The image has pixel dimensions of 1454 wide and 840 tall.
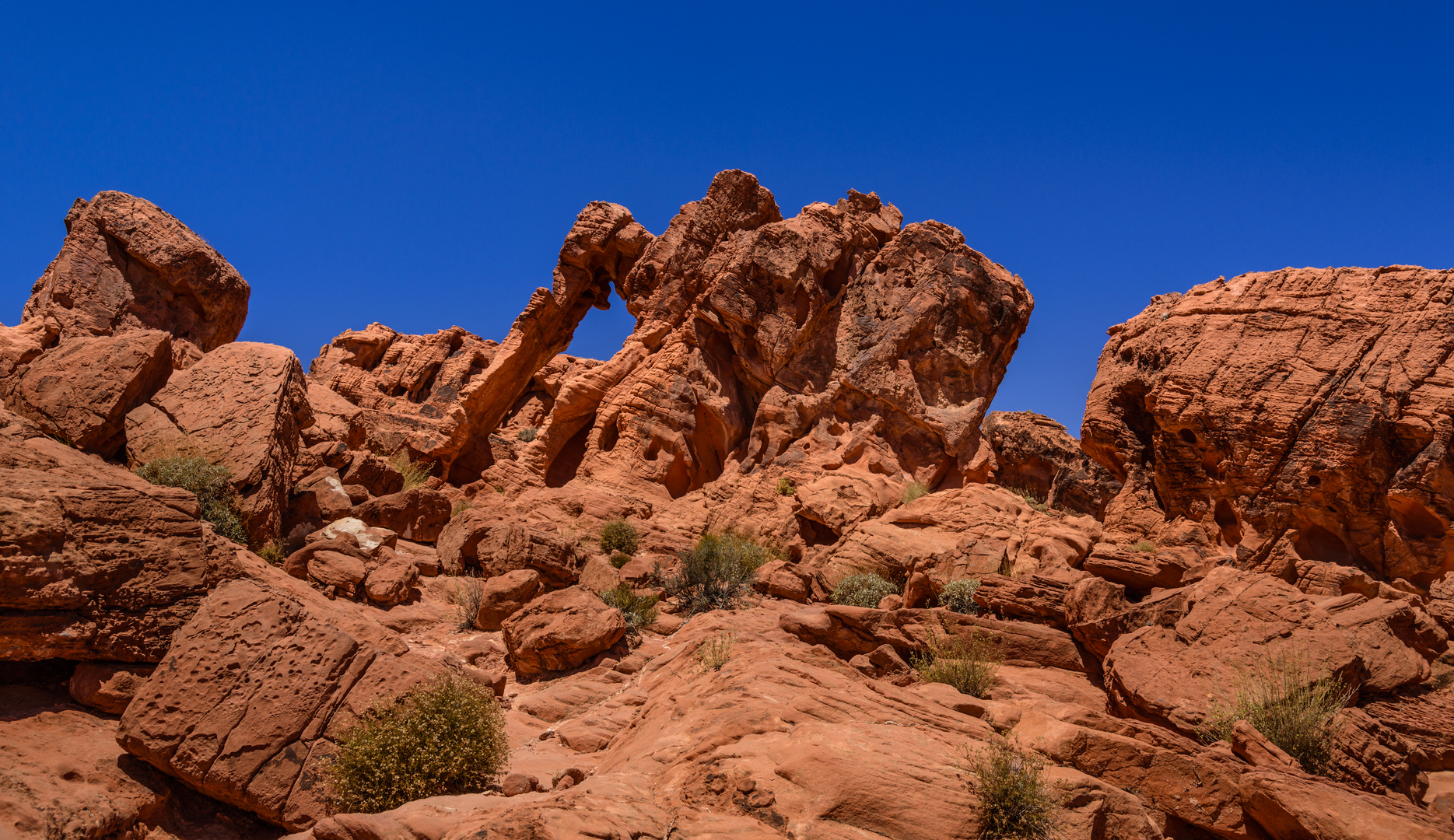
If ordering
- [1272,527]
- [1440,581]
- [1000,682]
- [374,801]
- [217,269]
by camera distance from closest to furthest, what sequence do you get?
1. [374,801]
2. [1000,682]
3. [1440,581]
4. [1272,527]
5. [217,269]

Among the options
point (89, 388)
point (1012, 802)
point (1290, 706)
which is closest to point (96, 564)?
point (89, 388)

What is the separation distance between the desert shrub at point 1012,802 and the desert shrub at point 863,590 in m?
6.84

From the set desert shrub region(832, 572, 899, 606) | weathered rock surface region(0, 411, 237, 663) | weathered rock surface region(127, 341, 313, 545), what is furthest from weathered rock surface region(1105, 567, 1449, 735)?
weathered rock surface region(127, 341, 313, 545)

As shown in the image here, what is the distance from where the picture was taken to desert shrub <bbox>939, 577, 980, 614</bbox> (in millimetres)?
10273

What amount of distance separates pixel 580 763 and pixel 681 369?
13871mm

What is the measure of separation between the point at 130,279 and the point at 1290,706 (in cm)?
1902

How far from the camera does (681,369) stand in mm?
19766

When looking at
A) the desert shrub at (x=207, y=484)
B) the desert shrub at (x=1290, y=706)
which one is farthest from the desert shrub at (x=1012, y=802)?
the desert shrub at (x=207, y=484)

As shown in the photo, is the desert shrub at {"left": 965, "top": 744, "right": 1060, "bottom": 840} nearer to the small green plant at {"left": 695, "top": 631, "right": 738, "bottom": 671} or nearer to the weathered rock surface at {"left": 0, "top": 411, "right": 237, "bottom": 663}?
the small green plant at {"left": 695, "top": 631, "right": 738, "bottom": 671}

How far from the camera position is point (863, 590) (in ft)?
39.9

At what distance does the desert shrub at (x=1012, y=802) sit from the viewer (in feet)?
15.1

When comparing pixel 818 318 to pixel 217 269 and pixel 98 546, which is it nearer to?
pixel 217 269

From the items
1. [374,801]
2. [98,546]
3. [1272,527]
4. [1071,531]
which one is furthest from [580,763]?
[1272,527]

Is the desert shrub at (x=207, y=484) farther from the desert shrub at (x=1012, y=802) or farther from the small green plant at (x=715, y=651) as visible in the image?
the desert shrub at (x=1012, y=802)
